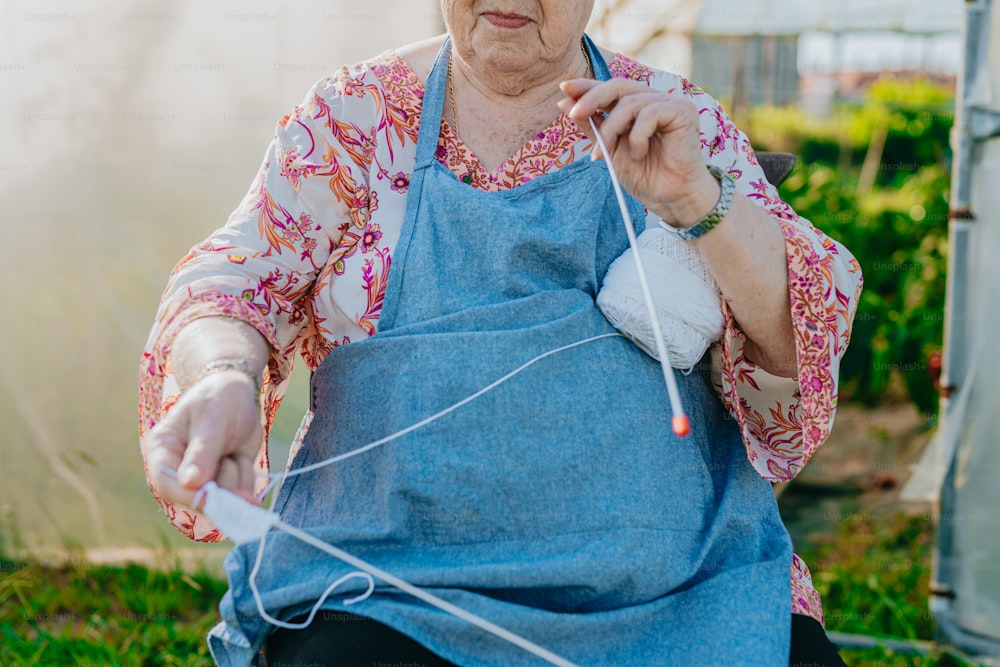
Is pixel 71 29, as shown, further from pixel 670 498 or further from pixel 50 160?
pixel 670 498

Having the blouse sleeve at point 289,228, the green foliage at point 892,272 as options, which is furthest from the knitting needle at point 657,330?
the green foliage at point 892,272

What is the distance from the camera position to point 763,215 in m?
1.38

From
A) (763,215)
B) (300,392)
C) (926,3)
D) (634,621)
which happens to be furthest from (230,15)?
(926,3)

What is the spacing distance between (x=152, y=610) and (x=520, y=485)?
1.90 m

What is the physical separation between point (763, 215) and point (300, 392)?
6.25 ft

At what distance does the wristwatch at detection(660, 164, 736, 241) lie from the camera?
1.32 m

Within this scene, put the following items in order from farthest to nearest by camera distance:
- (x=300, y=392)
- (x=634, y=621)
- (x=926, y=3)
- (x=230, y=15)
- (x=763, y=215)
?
1. (x=926, y=3)
2. (x=300, y=392)
3. (x=230, y=15)
4. (x=763, y=215)
5. (x=634, y=621)

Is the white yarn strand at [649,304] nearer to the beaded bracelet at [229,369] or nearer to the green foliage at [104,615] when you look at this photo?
the beaded bracelet at [229,369]

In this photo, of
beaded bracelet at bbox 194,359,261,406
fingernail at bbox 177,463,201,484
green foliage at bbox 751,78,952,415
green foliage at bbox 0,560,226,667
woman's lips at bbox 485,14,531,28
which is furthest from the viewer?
green foliage at bbox 751,78,952,415

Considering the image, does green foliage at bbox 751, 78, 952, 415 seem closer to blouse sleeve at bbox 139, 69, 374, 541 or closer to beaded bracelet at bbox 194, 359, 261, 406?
blouse sleeve at bbox 139, 69, 374, 541

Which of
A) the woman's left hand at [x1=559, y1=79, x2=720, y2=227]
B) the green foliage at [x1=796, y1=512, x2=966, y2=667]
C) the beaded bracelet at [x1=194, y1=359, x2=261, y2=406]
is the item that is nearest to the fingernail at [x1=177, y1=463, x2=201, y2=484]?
the beaded bracelet at [x1=194, y1=359, x2=261, y2=406]

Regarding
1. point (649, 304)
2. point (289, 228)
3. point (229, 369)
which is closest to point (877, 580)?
point (649, 304)

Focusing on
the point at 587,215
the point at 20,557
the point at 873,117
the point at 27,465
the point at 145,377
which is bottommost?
the point at 873,117

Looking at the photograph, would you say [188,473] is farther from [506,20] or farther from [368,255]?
[506,20]
